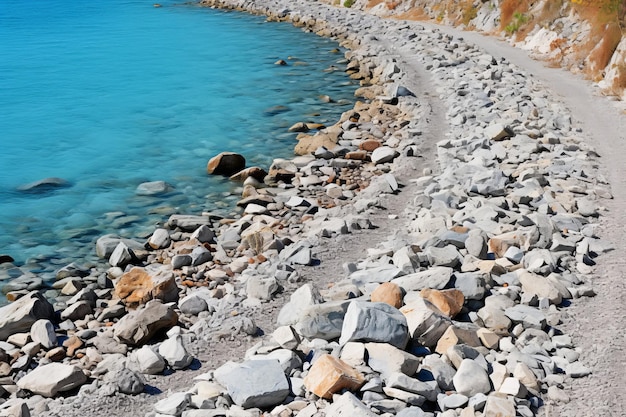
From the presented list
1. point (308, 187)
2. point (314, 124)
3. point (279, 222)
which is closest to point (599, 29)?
point (314, 124)

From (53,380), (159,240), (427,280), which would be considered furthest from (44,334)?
(427,280)

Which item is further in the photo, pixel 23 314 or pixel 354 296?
pixel 23 314

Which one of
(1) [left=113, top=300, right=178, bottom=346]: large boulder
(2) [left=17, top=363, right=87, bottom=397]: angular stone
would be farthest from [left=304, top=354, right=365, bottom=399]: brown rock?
(1) [left=113, top=300, right=178, bottom=346]: large boulder

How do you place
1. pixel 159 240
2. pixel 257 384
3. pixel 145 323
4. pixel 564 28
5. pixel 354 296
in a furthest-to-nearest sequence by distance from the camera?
pixel 564 28 → pixel 159 240 → pixel 145 323 → pixel 354 296 → pixel 257 384

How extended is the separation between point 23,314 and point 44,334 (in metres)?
0.76

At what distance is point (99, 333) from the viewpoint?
10523 mm

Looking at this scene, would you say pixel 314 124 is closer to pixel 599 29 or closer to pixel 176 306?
pixel 599 29

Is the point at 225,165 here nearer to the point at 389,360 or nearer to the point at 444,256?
the point at 444,256

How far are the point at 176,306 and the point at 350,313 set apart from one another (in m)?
3.89

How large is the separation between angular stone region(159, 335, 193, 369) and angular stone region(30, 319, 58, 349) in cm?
208

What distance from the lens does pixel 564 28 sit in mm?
28219

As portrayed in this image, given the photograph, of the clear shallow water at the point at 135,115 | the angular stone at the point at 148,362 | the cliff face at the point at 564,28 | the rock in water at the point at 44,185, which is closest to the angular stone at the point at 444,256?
the angular stone at the point at 148,362

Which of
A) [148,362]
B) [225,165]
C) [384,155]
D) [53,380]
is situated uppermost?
[384,155]

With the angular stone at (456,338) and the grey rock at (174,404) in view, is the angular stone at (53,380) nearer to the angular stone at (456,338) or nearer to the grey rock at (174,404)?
the grey rock at (174,404)
